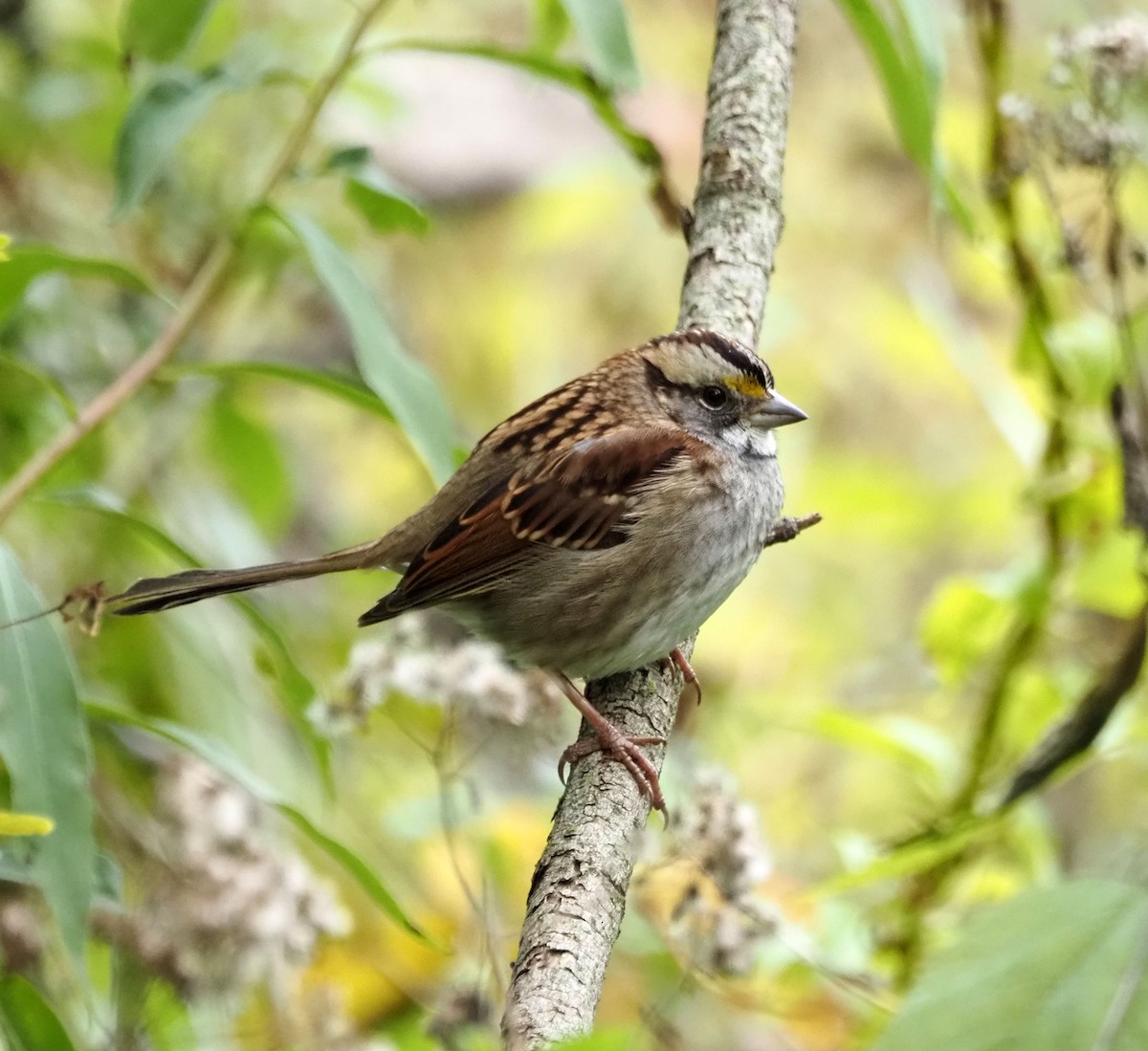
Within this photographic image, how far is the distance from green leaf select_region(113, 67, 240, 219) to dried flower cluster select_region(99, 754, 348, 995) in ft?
3.10

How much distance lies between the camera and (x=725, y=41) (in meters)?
2.29

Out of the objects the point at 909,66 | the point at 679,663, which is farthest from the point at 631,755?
the point at 909,66

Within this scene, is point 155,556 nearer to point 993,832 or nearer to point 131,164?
point 131,164

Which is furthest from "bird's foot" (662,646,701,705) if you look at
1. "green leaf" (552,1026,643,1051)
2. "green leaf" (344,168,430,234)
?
"green leaf" (552,1026,643,1051)

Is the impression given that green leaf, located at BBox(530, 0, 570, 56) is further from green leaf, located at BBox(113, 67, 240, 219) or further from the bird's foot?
the bird's foot

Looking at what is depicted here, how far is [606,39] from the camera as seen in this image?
1.89 meters

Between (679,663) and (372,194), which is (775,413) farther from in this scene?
(372,194)

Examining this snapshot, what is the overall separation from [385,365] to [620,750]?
2.09 ft

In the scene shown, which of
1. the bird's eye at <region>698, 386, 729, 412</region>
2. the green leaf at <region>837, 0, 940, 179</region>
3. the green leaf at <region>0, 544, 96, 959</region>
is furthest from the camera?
the bird's eye at <region>698, 386, 729, 412</region>

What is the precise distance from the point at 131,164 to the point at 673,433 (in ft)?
3.26

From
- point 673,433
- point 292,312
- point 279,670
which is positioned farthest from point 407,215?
point 292,312

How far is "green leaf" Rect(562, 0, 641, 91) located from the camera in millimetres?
1876

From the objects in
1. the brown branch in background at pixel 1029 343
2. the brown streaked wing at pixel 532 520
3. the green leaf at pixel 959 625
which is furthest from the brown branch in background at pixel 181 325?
the green leaf at pixel 959 625

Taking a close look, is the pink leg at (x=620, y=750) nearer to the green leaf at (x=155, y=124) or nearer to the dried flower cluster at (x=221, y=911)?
the dried flower cluster at (x=221, y=911)
